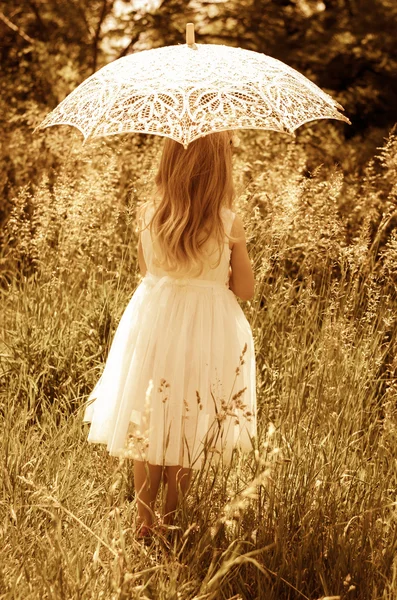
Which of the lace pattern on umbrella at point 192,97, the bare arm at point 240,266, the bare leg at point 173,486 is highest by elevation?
the lace pattern on umbrella at point 192,97

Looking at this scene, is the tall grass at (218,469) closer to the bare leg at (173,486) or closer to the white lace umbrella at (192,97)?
the bare leg at (173,486)

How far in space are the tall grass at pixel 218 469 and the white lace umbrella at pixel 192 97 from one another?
3.10ft

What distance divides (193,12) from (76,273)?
11.8 ft

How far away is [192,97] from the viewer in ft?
8.53

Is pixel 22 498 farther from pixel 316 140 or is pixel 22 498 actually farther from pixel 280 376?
pixel 316 140

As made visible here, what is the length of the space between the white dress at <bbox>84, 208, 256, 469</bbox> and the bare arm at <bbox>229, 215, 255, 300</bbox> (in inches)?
1.3

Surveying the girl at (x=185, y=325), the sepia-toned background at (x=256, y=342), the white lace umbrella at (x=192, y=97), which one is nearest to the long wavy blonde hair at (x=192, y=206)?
the girl at (x=185, y=325)

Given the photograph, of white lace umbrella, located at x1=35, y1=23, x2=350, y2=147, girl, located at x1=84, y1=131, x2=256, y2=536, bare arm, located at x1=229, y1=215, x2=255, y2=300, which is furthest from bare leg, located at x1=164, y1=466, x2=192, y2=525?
white lace umbrella, located at x1=35, y1=23, x2=350, y2=147

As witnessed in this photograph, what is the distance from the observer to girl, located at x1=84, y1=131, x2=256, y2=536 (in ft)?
8.96

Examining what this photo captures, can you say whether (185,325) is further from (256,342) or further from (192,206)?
(256,342)

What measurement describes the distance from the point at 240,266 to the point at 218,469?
2.49ft

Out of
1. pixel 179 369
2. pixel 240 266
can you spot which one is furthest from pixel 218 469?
pixel 240 266

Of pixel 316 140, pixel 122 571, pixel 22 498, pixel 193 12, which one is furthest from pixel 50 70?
pixel 122 571

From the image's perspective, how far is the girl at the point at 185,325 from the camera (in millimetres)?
2732
